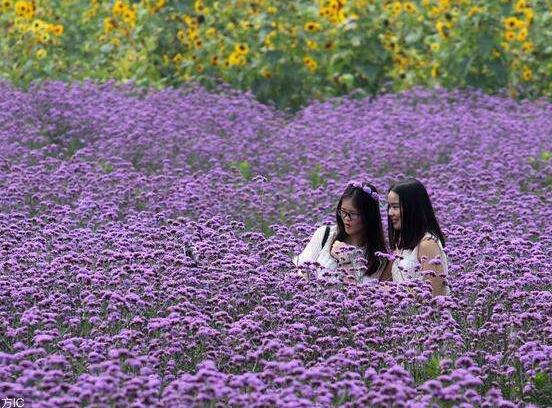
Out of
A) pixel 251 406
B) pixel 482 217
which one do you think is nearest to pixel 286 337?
pixel 251 406

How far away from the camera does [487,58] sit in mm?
14234

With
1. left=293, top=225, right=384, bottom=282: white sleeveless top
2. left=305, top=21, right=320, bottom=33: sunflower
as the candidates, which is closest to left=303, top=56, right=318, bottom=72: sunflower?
left=305, top=21, right=320, bottom=33: sunflower

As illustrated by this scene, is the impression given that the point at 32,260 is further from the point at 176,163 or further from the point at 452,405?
the point at 176,163

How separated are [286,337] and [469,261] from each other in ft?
5.46

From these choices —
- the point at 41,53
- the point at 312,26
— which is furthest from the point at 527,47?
the point at 41,53

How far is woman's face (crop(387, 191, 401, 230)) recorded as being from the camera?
7.00 meters

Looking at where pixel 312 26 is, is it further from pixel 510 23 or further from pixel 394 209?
pixel 394 209

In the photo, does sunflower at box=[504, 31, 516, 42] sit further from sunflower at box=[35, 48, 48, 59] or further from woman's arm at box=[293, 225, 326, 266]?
woman's arm at box=[293, 225, 326, 266]

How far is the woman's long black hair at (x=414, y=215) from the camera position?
6.96m

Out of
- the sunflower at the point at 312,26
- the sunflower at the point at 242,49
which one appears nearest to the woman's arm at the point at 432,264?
the sunflower at the point at 242,49

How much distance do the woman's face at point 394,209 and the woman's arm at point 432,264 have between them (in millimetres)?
244

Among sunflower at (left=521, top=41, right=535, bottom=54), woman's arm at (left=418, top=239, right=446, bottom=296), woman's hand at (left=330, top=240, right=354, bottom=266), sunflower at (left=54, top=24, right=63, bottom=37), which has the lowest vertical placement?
sunflower at (left=54, top=24, right=63, bottom=37)

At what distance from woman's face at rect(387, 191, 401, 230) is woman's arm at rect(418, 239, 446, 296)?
0.80ft

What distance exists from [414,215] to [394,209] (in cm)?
12
